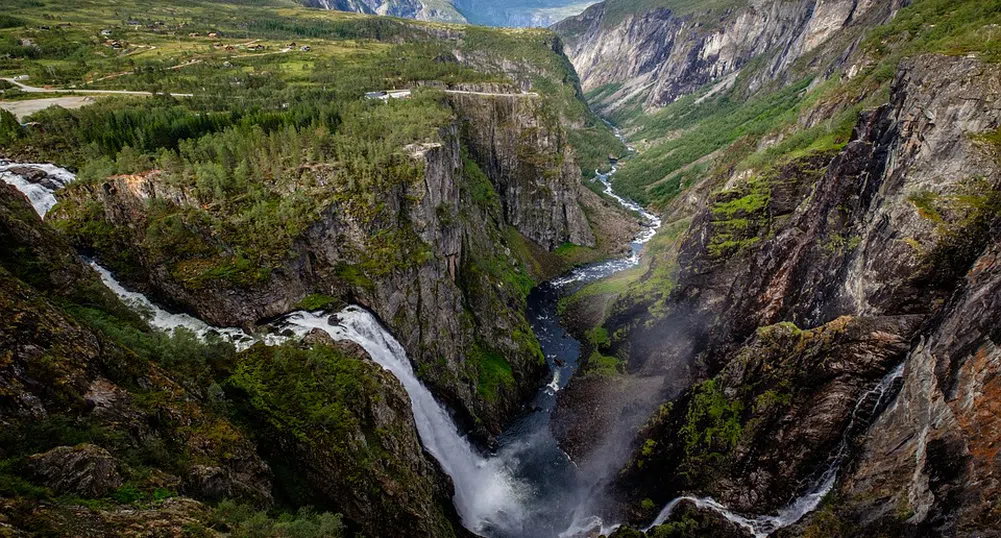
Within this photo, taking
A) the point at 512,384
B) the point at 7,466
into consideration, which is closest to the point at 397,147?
the point at 512,384

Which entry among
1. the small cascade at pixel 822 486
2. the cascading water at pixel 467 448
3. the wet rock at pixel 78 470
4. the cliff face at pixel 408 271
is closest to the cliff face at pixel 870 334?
the small cascade at pixel 822 486

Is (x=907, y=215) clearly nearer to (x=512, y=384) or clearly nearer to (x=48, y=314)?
(x=512, y=384)

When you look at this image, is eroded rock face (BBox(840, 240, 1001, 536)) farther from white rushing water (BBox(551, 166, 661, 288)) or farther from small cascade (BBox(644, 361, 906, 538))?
white rushing water (BBox(551, 166, 661, 288))

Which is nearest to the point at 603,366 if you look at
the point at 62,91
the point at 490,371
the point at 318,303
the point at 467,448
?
the point at 490,371

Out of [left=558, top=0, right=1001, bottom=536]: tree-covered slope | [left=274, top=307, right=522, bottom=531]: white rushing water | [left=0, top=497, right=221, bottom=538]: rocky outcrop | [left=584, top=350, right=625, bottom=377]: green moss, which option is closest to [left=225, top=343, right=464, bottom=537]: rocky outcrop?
[left=274, top=307, right=522, bottom=531]: white rushing water

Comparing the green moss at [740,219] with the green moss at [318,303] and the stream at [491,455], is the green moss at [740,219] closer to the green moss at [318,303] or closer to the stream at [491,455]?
the stream at [491,455]
